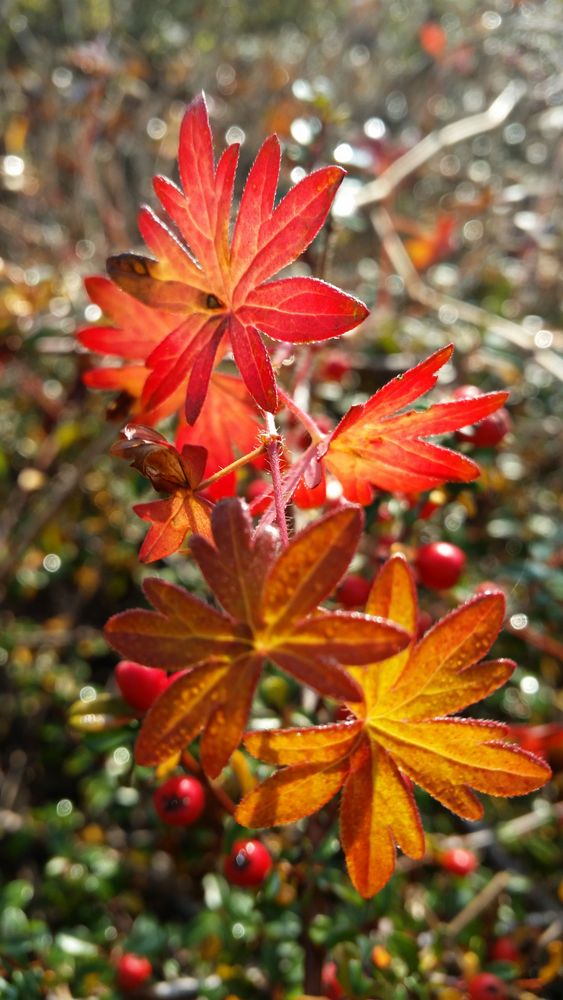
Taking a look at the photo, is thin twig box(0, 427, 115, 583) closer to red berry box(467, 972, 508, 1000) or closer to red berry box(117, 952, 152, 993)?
red berry box(117, 952, 152, 993)

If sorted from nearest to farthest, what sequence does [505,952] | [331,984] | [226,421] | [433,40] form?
1. [226,421]
2. [331,984]
3. [505,952]
4. [433,40]

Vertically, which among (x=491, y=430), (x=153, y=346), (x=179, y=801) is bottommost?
(x=179, y=801)

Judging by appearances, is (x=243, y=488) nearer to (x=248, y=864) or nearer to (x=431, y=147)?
(x=248, y=864)

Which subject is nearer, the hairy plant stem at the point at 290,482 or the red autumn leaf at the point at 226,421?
the hairy plant stem at the point at 290,482

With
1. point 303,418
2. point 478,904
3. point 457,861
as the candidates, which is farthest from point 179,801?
point 478,904

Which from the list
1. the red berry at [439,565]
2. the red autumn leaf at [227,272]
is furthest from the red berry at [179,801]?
the red autumn leaf at [227,272]

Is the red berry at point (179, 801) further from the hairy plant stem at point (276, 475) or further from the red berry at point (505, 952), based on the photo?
the red berry at point (505, 952)

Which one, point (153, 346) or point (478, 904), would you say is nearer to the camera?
Answer: point (153, 346)
